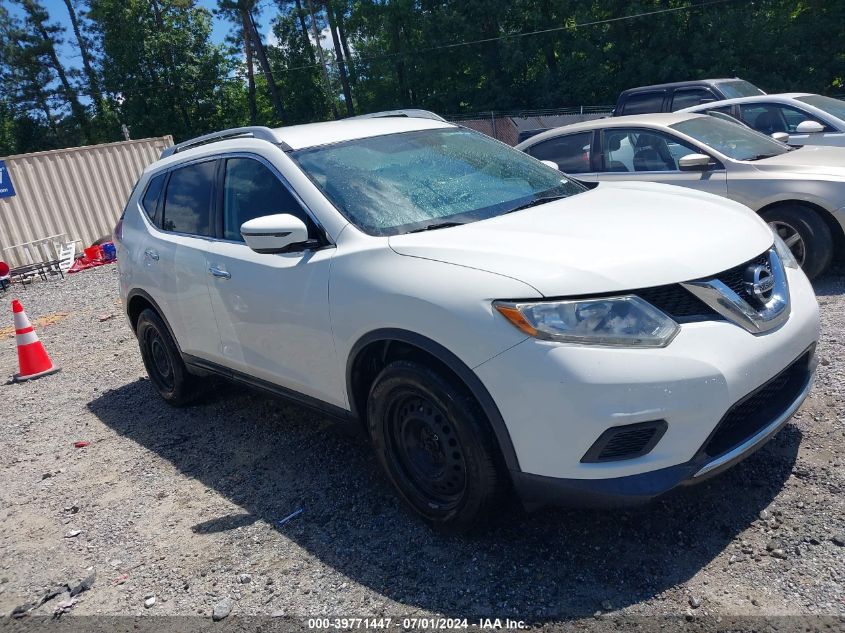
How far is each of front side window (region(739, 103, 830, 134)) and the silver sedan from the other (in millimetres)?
2761

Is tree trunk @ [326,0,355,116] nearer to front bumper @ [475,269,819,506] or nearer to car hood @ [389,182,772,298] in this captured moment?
car hood @ [389,182,772,298]

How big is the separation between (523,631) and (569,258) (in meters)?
1.39

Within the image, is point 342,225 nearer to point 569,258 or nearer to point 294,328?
point 294,328

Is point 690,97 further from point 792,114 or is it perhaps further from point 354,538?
point 354,538

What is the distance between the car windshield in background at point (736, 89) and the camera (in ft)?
42.0

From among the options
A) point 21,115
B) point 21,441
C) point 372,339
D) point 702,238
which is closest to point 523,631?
point 372,339

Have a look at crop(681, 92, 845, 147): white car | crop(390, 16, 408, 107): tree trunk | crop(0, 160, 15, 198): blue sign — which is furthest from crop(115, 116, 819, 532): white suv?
crop(390, 16, 408, 107): tree trunk

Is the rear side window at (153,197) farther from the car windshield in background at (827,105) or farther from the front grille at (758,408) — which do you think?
the car windshield in background at (827,105)

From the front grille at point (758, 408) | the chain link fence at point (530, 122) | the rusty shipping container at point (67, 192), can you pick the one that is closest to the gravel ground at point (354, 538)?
the front grille at point (758, 408)

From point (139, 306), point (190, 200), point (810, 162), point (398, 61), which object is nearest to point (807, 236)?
point (810, 162)

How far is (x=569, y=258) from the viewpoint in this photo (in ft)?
9.13

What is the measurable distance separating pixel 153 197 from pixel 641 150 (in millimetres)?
4579

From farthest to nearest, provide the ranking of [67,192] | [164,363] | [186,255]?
1. [67,192]
2. [164,363]
3. [186,255]

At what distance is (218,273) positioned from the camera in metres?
4.14
